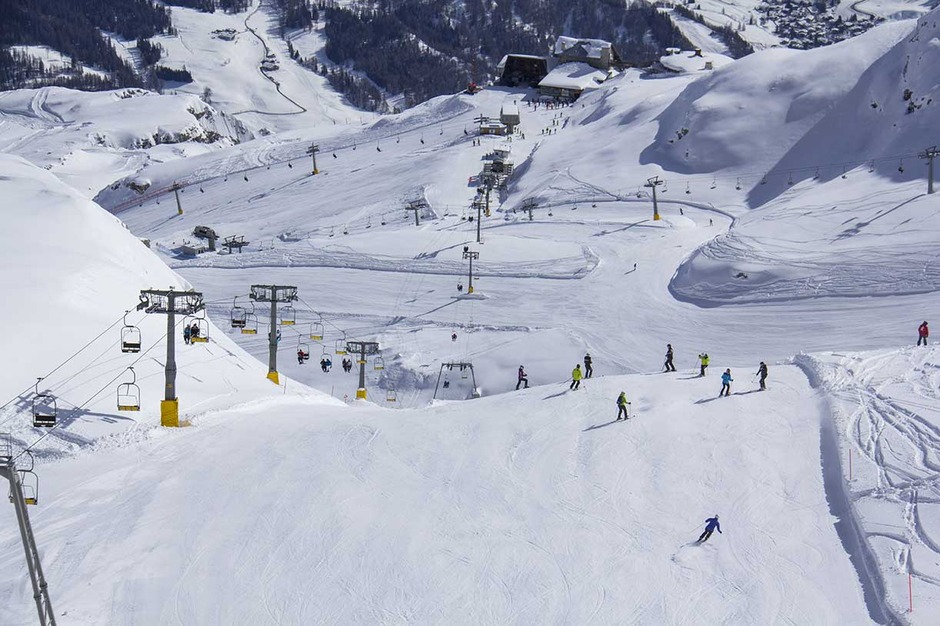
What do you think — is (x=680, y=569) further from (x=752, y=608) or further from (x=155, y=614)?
(x=155, y=614)

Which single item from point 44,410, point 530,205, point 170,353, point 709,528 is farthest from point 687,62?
point 709,528

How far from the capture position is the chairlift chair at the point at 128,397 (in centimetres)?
2533

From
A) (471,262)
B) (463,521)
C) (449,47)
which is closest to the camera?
(463,521)

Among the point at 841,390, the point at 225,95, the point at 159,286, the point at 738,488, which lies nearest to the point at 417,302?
the point at 159,286

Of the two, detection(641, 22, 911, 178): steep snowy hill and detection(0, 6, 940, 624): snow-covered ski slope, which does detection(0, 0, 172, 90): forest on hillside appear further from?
detection(641, 22, 911, 178): steep snowy hill

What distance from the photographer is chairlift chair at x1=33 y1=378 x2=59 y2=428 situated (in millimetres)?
23203

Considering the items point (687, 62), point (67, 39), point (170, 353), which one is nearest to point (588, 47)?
point (687, 62)

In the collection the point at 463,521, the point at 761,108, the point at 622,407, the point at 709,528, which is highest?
the point at 761,108

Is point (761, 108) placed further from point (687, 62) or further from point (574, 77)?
point (574, 77)

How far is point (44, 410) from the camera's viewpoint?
24922mm

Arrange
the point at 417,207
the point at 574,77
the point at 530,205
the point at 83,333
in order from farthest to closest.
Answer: the point at 574,77
the point at 417,207
the point at 530,205
the point at 83,333

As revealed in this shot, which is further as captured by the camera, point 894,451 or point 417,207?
point 417,207

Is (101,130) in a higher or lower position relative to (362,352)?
higher

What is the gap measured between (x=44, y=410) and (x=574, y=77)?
89.7 meters
